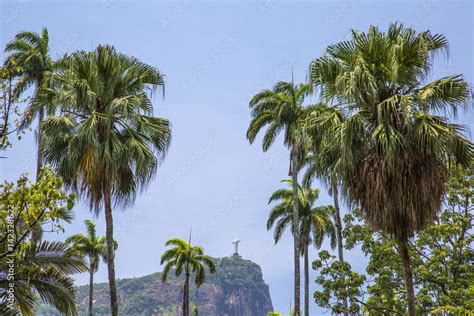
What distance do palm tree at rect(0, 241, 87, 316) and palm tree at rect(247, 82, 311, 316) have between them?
19566 millimetres

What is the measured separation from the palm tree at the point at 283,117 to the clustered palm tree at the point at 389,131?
14.0 meters

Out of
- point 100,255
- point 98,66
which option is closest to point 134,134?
point 98,66

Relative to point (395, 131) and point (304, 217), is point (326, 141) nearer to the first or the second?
point (395, 131)

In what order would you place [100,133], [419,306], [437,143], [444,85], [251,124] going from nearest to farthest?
[437,143]
[444,85]
[100,133]
[419,306]
[251,124]

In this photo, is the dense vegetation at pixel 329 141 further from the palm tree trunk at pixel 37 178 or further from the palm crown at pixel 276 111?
the palm crown at pixel 276 111

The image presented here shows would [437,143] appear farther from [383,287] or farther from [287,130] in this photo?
[287,130]

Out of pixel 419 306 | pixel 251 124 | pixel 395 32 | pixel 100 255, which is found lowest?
pixel 419 306

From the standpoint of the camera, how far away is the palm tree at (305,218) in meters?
37.7

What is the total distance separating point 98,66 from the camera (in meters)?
17.7

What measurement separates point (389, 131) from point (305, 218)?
2475 cm

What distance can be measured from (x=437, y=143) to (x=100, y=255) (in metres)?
40.4

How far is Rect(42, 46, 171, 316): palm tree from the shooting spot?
1645 centimetres

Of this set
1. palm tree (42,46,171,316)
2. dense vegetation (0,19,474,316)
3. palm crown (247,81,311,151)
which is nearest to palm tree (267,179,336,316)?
palm crown (247,81,311,151)

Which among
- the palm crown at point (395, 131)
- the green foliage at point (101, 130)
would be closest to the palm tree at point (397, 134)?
the palm crown at point (395, 131)
